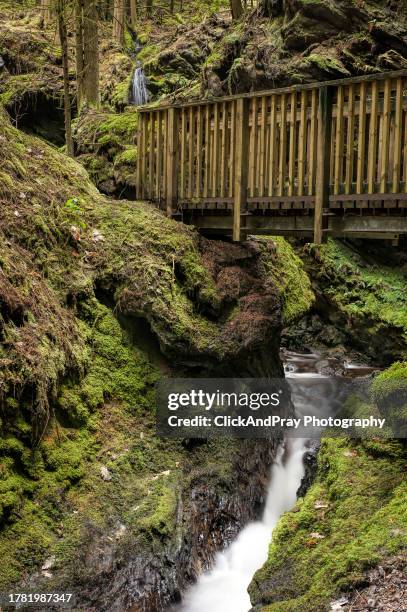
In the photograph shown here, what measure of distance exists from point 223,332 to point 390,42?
8.89 metres

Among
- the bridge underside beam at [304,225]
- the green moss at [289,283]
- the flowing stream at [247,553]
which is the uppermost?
the bridge underside beam at [304,225]

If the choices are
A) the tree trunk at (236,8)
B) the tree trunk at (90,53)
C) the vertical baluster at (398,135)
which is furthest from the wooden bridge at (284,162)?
the tree trunk at (236,8)

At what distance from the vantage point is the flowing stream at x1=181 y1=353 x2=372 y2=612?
6219 mm

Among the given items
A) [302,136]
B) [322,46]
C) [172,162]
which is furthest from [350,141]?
[322,46]

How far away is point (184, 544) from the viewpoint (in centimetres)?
639

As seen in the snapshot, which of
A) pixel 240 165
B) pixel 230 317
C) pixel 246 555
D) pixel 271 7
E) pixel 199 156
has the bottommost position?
pixel 246 555

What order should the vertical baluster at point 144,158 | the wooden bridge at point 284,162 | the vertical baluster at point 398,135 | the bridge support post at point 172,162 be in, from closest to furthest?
the vertical baluster at point 398,135, the wooden bridge at point 284,162, the bridge support post at point 172,162, the vertical baluster at point 144,158

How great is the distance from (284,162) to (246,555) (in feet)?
15.7

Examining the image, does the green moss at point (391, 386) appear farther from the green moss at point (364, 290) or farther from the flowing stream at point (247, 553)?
the green moss at point (364, 290)

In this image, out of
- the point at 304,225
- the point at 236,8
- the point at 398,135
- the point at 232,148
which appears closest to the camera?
the point at 398,135

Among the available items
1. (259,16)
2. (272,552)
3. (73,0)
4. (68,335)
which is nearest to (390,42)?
(259,16)

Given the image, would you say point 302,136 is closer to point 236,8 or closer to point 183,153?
point 183,153

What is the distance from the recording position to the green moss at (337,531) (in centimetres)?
508

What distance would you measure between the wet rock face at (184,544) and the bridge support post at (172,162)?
147 inches
